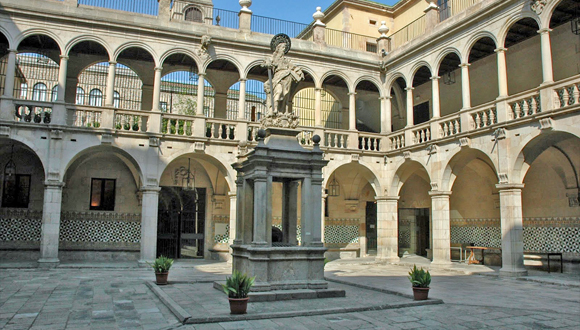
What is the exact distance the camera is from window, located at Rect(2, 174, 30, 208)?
1806 cm

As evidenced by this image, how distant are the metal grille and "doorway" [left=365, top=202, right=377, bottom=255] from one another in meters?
16.9

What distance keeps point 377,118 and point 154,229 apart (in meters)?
12.5

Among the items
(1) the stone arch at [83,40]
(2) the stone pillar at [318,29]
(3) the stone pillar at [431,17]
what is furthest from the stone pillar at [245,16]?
(3) the stone pillar at [431,17]

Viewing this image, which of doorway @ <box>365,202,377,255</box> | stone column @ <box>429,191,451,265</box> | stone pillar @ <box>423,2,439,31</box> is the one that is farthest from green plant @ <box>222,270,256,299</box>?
doorway @ <box>365,202,377,255</box>

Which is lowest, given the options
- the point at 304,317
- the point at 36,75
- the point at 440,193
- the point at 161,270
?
the point at 304,317

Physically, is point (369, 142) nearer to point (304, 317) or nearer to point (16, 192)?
point (304, 317)

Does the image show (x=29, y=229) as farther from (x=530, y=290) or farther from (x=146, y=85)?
(x=530, y=290)

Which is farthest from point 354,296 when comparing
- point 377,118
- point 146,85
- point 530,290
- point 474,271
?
point 377,118

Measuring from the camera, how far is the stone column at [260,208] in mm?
9828

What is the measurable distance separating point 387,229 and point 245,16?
10573mm

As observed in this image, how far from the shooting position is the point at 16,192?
1823 cm

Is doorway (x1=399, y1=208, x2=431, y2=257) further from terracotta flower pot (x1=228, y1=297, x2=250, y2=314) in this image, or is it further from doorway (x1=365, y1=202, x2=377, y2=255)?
terracotta flower pot (x1=228, y1=297, x2=250, y2=314)

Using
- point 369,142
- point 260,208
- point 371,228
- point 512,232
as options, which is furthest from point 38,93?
point 512,232

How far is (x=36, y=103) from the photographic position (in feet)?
53.7
